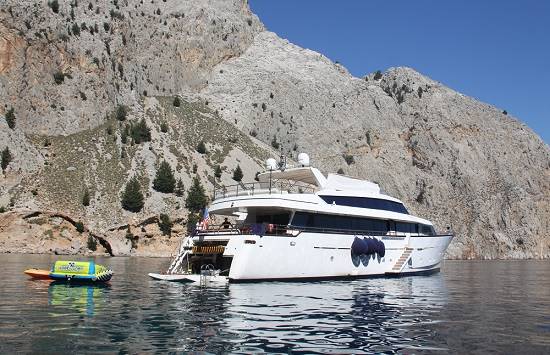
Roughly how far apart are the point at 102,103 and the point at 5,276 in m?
65.9

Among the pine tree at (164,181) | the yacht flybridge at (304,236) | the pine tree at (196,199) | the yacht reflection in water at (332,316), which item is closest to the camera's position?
the yacht reflection in water at (332,316)

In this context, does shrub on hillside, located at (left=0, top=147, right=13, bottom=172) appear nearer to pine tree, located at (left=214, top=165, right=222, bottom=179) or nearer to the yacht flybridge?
pine tree, located at (left=214, top=165, right=222, bottom=179)

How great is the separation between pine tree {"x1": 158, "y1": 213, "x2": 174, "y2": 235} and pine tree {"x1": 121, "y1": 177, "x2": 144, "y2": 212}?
387 centimetres

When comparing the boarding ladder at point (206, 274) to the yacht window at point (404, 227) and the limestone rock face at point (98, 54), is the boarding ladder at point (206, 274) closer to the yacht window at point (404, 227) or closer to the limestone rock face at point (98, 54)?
the yacht window at point (404, 227)

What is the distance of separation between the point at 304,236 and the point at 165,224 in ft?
156

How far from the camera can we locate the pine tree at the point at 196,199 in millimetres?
79312

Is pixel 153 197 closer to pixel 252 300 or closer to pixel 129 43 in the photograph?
pixel 129 43

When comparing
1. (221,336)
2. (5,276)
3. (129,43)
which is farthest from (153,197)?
(221,336)

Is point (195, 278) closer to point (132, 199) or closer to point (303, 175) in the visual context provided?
point (303, 175)

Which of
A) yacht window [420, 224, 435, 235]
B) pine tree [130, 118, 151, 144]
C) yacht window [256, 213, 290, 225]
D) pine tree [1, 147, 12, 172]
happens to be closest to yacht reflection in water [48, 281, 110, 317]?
yacht window [256, 213, 290, 225]

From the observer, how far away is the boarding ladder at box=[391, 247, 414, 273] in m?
37.8

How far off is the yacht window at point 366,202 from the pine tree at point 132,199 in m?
47.0

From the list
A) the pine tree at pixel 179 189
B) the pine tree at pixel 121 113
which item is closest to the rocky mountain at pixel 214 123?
the pine tree at pixel 121 113

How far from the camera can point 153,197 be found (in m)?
80.2
